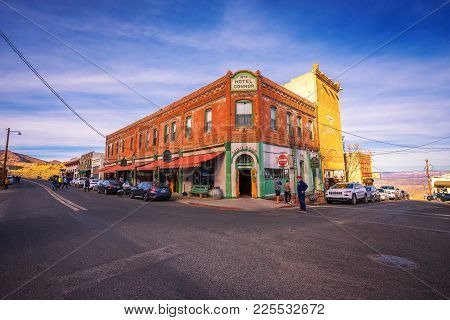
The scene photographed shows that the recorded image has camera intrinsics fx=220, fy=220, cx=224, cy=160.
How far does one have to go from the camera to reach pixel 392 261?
389 cm

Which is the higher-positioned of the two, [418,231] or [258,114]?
[258,114]

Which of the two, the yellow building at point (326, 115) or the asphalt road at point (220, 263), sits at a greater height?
the yellow building at point (326, 115)

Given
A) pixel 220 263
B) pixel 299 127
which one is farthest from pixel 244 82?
pixel 220 263

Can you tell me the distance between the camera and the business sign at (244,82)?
17656 millimetres

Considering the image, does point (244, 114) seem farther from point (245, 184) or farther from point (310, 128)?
point (310, 128)

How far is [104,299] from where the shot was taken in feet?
8.53

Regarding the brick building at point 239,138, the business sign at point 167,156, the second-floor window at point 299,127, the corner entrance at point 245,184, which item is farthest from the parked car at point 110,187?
the second-floor window at point 299,127

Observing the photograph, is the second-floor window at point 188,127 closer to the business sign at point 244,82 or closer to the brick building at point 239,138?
the brick building at point 239,138

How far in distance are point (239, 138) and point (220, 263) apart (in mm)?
14034

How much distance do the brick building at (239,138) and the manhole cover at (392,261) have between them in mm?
9384

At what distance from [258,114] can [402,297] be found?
1559cm
